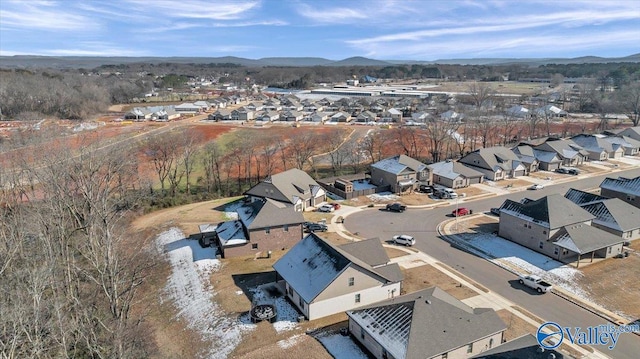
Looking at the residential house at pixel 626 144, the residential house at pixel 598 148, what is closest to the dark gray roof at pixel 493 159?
the residential house at pixel 598 148

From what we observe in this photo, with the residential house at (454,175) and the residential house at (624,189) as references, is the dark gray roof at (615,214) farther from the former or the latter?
the residential house at (454,175)

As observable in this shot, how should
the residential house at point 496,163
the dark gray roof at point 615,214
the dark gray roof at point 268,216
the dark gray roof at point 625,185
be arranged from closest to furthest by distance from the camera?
the dark gray roof at point 268,216, the dark gray roof at point 615,214, the dark gray roof at point 625,185, the residential house at point 496,163

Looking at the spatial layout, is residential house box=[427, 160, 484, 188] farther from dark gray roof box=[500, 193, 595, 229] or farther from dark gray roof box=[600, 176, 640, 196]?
dark gray roof box=[500, 193, 595, 229]

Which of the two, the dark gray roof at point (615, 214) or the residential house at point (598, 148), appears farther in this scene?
the residential house at point (598, 148)

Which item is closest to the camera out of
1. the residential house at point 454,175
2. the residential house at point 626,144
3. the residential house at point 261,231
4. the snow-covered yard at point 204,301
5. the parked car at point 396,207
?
the snow-covered yard at point 204,301

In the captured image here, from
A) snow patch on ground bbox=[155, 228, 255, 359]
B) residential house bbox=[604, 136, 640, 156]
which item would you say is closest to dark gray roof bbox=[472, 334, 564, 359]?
snow patch on ground bbox=[155, 228, 255, 359]

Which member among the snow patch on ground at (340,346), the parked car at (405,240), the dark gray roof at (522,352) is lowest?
the snow patch on ground at (340,346)

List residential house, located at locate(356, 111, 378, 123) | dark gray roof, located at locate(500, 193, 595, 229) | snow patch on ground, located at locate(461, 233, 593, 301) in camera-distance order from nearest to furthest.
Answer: snow patch on ground, located at locate(461, 233, 593, 301), dark gray roof, located at locate(500, 193, 595, 229), residential house, located at locate(356, 111, 378, 123)

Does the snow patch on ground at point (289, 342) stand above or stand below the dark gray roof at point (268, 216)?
below
